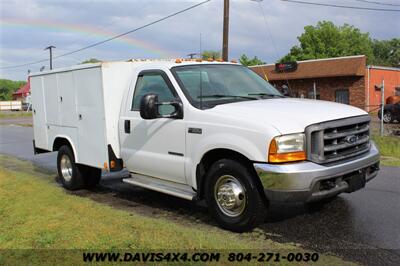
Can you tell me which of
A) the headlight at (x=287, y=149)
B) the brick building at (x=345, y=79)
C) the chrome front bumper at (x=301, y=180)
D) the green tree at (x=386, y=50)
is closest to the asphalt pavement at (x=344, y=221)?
the chrome front bumper at (x=301, y=180)

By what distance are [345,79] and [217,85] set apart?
99.4 feet

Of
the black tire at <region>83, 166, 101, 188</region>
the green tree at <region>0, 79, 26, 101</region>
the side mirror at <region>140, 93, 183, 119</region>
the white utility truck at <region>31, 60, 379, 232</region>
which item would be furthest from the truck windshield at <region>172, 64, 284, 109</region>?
the green tree at <region>0, 79, 26, 101</region>

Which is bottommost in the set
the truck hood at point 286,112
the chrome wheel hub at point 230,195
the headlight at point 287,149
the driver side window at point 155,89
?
the chrome wheel hub at point 230,195

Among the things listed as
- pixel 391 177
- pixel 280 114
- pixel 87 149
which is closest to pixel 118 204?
pixel 87 149

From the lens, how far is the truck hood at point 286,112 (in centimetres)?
485

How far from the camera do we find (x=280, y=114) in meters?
5.04

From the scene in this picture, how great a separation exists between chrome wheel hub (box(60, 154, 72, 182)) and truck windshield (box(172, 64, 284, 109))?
3032 mm

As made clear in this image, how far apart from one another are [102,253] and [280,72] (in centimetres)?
3530

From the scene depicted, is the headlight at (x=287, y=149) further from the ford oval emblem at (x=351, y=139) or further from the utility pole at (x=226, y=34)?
the utility pole at (x=226, y=34)

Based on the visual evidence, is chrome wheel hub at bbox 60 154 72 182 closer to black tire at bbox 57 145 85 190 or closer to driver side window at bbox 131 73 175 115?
black tire at bbox 57 145 85 190

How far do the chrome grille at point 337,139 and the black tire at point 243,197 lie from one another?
71cm

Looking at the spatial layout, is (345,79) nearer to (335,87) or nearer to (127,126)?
(335,87)

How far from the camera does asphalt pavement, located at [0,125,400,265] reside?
185 inches

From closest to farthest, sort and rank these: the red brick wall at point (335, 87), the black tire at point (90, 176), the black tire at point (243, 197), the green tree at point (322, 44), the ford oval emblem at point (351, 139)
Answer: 1. the black tire at point (243, 197)
2. the ford oval emblem at point (351, 139)
3. the black tire at point (90, 176)
4. the red brick wall at point (335, 87)
5. the green tree at point (322, 44)
